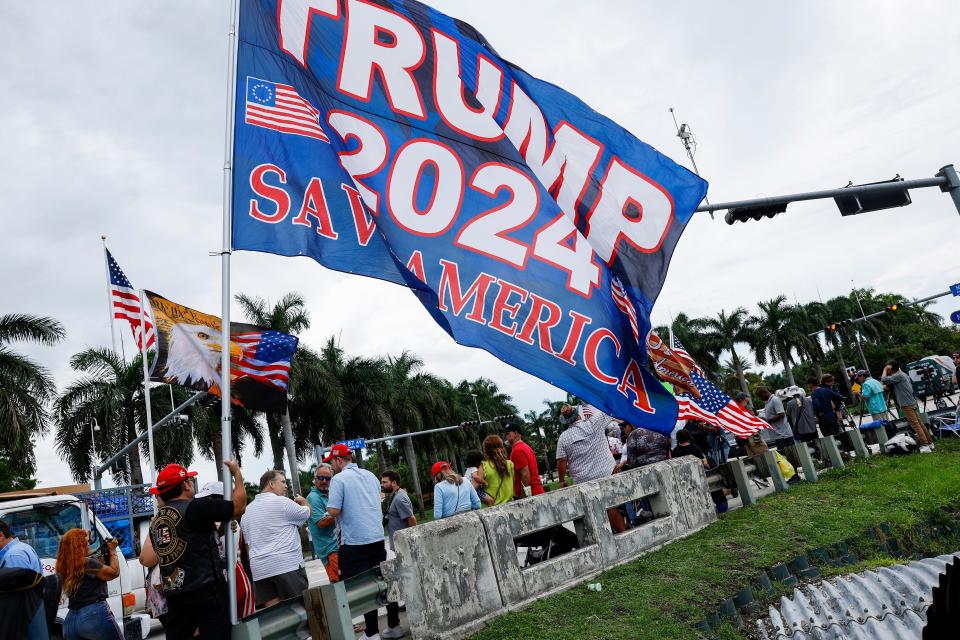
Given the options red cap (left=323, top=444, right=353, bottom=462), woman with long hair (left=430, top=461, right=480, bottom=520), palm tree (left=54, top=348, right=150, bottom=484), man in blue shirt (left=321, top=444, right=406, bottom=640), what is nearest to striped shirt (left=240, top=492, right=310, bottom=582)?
man in blue shirt (left=321, top=444, right=406, bottom=640)

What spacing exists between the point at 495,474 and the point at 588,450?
1112 mm

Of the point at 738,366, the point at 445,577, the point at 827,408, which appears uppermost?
the point at 738,366

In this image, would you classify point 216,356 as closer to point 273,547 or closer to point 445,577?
point 273,547

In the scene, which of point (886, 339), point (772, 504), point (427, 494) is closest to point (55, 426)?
point (427, 494)

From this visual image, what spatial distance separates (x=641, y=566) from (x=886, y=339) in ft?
258

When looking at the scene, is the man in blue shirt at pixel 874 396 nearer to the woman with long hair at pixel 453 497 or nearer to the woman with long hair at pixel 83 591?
the woman with long hair at pixel 453 497

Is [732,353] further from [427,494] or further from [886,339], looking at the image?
[427,494]

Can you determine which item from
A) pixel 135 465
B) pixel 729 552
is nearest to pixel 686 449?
pixel 729 552

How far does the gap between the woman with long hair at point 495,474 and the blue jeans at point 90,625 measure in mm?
3890

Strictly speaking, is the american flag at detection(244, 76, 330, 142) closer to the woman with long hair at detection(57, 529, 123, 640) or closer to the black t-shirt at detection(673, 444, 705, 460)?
the woman with long hair at detection(57, 529, 123, 640)

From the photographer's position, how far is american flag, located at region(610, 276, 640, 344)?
638cm

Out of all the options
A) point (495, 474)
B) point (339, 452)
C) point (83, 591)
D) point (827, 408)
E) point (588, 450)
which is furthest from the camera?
point (827, 408)

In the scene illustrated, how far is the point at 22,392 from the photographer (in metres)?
23.2

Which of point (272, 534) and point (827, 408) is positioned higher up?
point (272, 534)
